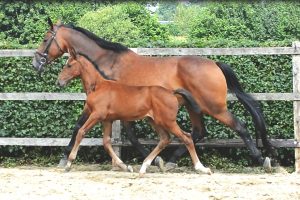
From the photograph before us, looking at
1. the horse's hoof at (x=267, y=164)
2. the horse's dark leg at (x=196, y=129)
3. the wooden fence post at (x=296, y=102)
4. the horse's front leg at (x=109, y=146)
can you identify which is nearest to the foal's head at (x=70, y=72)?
the horse's front leg at (x=109, y=146)

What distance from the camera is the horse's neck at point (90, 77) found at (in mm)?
7250

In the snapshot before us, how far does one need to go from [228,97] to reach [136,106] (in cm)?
150

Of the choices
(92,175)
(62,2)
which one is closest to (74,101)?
(92,175)

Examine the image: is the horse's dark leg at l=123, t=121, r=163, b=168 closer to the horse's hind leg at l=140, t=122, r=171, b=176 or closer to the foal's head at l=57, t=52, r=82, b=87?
the horse's hind leg at l=140, t=122, r=171, b=176

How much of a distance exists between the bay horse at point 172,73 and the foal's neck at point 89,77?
201mm

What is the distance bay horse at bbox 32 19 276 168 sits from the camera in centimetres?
734

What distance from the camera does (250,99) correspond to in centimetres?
753

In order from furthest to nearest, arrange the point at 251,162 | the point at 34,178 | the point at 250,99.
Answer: the point at 251,162 < the point at 250,99 < the point at 34,178

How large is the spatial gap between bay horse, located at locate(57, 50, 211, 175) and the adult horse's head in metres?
0.51

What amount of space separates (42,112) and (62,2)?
753cm

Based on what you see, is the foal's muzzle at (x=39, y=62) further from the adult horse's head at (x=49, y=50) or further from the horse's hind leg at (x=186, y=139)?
the horse's hind leg at (x=186, y=139)

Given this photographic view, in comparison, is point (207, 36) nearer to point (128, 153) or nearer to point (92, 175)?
point (128, 153)

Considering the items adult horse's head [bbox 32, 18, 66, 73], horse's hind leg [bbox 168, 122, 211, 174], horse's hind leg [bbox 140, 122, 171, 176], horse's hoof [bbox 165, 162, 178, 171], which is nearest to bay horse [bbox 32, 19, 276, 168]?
adult horse's head [bbox 32, 18, 66, 73]

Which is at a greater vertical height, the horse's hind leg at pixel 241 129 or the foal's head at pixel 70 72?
the foal's head at pixel 70 72
